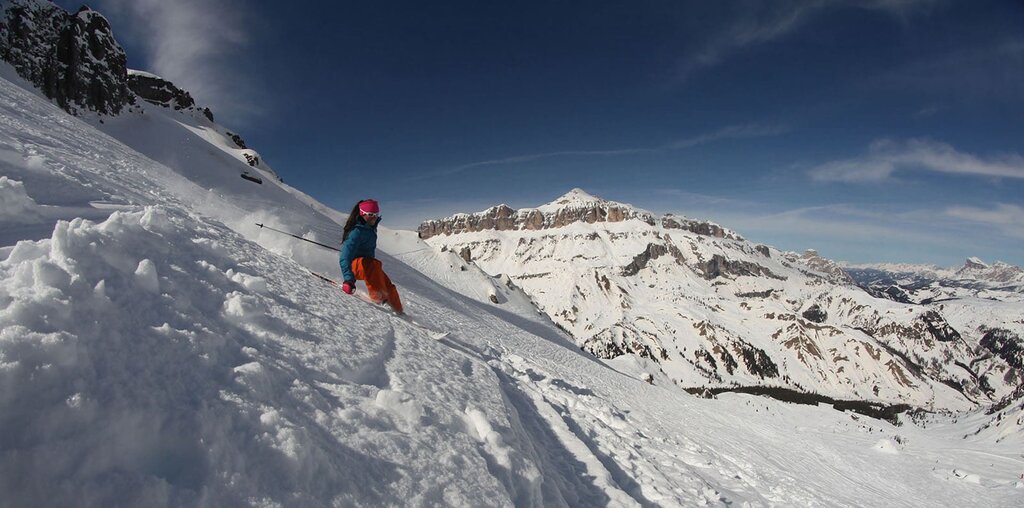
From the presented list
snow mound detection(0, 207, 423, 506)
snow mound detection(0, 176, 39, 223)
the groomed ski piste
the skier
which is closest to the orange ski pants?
the skier

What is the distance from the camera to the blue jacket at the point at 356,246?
9.04 metres

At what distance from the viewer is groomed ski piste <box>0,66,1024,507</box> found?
2473 millimetres

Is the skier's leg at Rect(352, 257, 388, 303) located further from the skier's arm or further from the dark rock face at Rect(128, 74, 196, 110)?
the dark rock face at Rect(128, 74, 196, 110)

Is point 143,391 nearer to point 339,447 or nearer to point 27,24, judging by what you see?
point 339,447

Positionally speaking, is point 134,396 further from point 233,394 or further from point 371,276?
point 371,276

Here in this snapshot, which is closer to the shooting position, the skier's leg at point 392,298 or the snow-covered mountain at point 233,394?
the snow-covered mountain at point 233,394

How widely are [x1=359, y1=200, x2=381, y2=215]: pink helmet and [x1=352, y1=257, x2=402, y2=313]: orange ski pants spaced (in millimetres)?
1075

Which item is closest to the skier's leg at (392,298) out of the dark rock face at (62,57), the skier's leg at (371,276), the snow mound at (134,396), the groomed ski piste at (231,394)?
the skier's leg at (371,276)

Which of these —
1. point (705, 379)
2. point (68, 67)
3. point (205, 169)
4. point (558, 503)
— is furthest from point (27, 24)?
point (705, 379)

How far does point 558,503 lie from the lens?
16.2 feet

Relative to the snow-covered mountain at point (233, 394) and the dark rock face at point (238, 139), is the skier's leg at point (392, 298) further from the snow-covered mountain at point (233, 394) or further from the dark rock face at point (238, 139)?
the dark rock face at point (238, 139)

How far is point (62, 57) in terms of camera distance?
87.7 feet

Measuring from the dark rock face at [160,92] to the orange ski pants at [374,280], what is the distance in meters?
77.2

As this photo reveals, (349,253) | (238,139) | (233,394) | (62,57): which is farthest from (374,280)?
(238,139)
